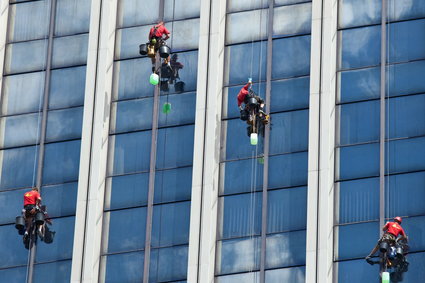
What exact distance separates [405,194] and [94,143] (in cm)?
1043

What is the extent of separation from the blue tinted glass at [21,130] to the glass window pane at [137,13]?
14.1ft

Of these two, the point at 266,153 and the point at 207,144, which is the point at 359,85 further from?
the point at 207,144

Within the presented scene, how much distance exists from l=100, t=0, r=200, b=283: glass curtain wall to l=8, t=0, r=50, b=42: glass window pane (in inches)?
106

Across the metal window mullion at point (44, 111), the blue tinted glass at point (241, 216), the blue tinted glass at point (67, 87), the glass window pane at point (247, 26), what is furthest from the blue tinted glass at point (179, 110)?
the metal window mullion at point (44, 111)

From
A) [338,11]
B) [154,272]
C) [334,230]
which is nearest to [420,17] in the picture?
[338,11]

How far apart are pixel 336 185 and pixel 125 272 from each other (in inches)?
283

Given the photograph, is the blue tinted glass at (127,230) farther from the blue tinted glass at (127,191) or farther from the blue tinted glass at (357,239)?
the blue tinted glass at (357,239)

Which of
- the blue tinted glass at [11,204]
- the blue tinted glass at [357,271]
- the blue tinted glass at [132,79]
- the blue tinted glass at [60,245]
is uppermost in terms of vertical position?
the blue tinted glass at [132,79]

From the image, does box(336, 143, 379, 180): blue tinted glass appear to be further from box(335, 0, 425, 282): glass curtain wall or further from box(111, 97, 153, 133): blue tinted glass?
box(111, 97, 153, 133): blue tinted glass

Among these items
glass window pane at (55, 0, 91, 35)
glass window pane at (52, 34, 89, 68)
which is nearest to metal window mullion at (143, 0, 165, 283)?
glass window pane at (52, 34, 89, 68)

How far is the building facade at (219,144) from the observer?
61.7 m

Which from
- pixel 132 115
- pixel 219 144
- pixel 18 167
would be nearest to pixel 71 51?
pixel 132 115

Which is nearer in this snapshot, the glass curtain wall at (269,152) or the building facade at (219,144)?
the building facade at (219,144)

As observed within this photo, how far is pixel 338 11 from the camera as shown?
64.4 m
